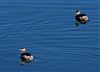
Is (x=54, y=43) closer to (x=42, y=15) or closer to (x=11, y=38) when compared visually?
(x=11, y=38)

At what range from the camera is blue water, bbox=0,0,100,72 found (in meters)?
21.5

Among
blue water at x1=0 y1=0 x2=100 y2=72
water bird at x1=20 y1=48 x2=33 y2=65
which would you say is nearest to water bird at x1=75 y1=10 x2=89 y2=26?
blue water at x1=0 y1=0 x2=100 y2=72

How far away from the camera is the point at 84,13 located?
26.9 meters

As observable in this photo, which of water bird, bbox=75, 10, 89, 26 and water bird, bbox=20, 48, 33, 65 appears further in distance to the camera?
water bird, bbox=75, 10, 89, 26

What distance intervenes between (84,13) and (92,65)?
19.1ft

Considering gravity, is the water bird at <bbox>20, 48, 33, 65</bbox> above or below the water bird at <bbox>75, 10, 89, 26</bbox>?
below

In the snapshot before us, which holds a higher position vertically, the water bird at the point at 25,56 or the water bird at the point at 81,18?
the water bird at the point at 81,18

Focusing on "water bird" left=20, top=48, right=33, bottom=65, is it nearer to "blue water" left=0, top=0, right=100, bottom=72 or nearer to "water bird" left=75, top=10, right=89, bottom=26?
"blue water" left=0, top=0, right=100, bottom=72

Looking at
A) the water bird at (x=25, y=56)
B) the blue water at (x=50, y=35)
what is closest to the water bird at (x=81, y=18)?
the blue water at (x=50, y=35)

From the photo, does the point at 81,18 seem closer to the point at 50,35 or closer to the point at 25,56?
the point at 50,35

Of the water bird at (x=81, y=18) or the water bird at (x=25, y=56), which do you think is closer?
the water bird at (x=25, y=56)

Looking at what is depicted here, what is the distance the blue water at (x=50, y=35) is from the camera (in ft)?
70.6

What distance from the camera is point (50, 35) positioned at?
24.2 metres

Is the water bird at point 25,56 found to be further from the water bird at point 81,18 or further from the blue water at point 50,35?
the water bird at point 81,18
